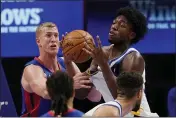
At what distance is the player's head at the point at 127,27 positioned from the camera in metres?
5.02

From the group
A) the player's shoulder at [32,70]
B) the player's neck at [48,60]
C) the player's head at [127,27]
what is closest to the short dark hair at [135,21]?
the player's head at [127,27]

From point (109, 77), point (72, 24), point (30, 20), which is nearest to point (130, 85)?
point (109, 77)

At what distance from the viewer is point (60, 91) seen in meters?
3.92

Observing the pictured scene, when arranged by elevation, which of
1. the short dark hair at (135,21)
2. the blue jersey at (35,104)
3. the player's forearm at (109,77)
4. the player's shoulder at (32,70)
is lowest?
the blue jersey at (35,104)

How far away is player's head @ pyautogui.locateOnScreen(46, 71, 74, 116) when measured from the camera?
3865 millimetres

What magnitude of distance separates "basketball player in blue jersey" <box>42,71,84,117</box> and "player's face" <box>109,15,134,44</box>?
3.71 ft

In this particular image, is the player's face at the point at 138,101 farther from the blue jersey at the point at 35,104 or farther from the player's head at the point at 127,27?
the blue jersey at the point at 35,104

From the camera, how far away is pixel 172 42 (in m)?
6.89

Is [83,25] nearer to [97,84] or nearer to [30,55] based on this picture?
[30,55]

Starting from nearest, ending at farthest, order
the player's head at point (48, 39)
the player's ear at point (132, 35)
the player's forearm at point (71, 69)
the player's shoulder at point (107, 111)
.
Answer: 1. the player's shoulder at point (107, 111)
2. the player's ear at point (132, 35)
3. the player's forearm at point (71, 69)
4. the player's head at point (48, 39)

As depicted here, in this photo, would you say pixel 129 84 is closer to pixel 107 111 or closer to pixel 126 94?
pixel 126 94

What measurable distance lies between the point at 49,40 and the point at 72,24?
150 centimetres

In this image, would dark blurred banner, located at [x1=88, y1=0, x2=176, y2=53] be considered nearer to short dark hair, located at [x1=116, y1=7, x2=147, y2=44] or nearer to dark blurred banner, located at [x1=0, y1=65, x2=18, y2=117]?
dark blurred banner, located at [x1=0, y1=65, x2=18, y2=117]

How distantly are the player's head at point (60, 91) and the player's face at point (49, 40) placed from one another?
4.37ft
